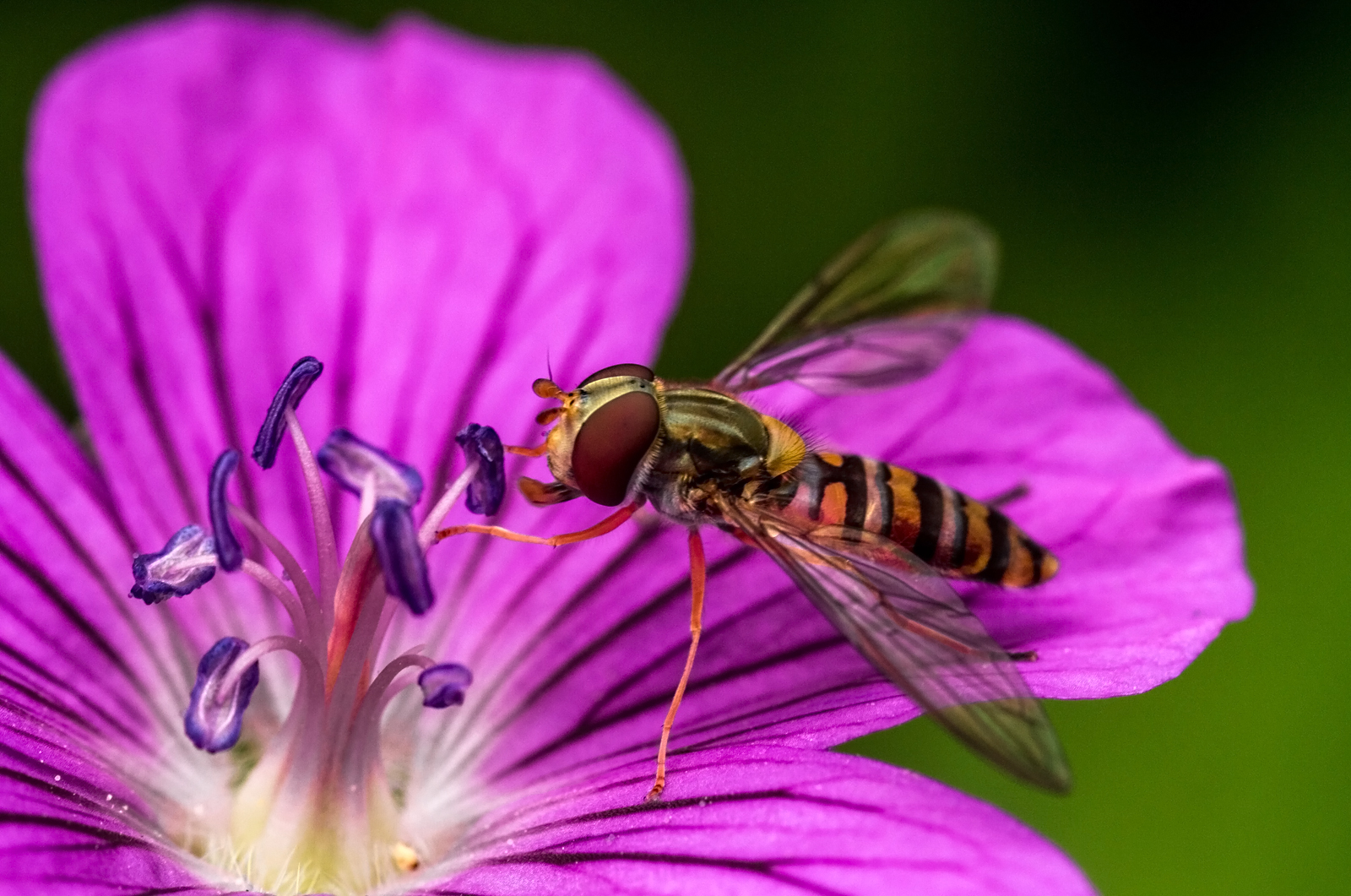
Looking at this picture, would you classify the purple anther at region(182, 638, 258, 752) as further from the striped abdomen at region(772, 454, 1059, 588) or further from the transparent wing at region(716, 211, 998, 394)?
the transparent wing at region(716, 211, 998, 394)

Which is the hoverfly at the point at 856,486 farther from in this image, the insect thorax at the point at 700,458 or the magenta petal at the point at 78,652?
the magenta petal at the point at 78,652

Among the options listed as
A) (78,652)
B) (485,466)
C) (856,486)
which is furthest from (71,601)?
(856,486)

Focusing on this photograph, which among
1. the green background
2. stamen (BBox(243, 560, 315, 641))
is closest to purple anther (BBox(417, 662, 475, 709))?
stamen (BBox(243, 560, 315, 641))

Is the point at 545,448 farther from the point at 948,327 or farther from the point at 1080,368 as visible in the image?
the point at 1080,368

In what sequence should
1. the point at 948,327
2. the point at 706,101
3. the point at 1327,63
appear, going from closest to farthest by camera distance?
the point at 948,327 < the point at 1327,63 < the point at 706,101

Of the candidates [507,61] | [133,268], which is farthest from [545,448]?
[507,61]

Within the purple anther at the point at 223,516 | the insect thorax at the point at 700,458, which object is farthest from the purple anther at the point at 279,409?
the insect thorax at the point at 700,458
